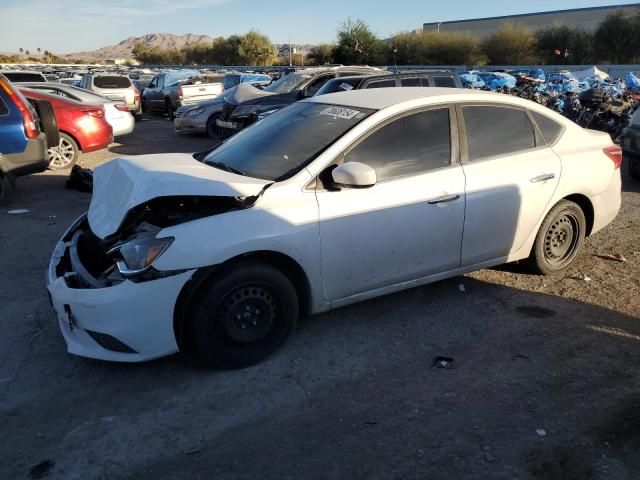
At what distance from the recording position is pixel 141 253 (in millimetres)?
3285

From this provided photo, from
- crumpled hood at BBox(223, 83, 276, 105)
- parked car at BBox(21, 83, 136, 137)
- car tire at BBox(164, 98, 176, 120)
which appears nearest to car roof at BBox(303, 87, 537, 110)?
crumpled hood at BBox(223, 83, 276, 105)

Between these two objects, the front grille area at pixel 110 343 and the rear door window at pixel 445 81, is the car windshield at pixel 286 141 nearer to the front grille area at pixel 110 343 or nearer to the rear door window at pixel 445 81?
the front grille area at pixel 110 343

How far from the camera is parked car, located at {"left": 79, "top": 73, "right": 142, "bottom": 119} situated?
18.9 m

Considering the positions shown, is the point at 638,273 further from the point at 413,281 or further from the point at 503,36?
the point at 503,36

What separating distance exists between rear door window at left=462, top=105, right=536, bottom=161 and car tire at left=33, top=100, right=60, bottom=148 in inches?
280

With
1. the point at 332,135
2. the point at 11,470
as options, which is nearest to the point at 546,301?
the point at 332,135

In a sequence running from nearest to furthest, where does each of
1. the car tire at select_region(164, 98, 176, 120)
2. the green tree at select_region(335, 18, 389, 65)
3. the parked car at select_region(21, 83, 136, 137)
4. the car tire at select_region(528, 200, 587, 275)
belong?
1. the car tire at select_region(528, 200, 587, 275)
2. the parked car at select_region(21, 83, 136, 137)
3. the car tire at select_region(164, 98, 176, 120)
4. the green tree at select_region(335, 18, 389, 65)

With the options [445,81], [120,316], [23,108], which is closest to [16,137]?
[23,108]

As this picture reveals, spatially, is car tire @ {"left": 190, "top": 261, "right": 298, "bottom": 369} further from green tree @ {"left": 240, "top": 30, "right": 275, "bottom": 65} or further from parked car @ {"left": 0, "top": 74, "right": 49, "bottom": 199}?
green tree @ {"left": 240, "top": 30, "right": 275, "bottom": 65}

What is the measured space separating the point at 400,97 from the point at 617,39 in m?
64.1

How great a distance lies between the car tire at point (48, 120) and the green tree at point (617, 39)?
62.1 meters

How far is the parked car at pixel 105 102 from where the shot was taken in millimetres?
12242

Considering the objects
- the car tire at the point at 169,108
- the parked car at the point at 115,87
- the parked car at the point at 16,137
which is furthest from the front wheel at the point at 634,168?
the car tire at the point at 169,108

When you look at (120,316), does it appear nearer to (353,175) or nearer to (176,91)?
(353,175)
